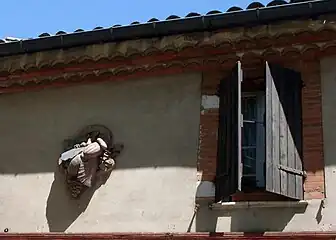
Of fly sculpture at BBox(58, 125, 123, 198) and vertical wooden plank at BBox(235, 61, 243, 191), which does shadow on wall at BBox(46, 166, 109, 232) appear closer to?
fly sculpture at BBox(58, 125, 123, 198)

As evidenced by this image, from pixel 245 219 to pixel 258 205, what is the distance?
0.70ft

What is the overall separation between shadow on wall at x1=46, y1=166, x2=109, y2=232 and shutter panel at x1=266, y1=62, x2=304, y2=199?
2.23 metres

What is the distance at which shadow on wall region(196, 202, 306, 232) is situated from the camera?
8.08m

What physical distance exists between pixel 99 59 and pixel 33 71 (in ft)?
3.25

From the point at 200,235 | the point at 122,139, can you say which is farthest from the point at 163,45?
the point at 200,235

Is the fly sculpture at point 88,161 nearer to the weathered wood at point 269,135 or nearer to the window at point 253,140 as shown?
the window at point 253,140

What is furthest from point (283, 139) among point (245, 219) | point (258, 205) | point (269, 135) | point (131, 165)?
point (131, 165)

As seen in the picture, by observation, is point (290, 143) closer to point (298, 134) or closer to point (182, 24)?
point (298, 134)

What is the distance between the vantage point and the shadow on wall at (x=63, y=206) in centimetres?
900

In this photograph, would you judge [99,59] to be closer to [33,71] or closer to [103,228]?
[33,71]

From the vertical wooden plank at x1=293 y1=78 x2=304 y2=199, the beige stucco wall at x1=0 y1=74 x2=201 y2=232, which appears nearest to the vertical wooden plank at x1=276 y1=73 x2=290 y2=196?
the vertical wooden plank at x1=293 y1=78 x2=304 y2=199

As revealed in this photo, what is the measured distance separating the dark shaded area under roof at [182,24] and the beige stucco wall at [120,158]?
0.61 metres

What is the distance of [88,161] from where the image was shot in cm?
908

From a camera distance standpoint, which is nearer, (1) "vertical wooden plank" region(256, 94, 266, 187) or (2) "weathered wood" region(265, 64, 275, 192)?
(2) "weathered wood" region(265, 64, 275, 192)
